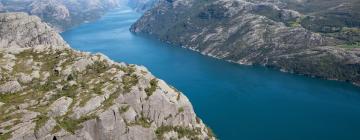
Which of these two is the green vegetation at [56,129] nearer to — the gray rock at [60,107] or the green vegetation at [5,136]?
the gray rock at [60,107]

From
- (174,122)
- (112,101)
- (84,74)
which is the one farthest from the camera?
(84,74)

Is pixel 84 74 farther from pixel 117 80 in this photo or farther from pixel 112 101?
pixel 112 101

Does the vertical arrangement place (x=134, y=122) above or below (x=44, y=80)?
below

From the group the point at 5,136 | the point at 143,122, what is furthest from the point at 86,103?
the point at 5,136

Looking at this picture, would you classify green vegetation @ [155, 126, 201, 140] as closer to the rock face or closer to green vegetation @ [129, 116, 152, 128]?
the rock face

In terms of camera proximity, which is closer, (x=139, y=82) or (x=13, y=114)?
(x=13, y=114)

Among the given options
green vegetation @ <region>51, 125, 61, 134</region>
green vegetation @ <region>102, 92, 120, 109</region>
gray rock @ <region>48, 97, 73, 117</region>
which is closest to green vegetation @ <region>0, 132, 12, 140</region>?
green vegetation @ <region>51, 125, 61, 134</region>

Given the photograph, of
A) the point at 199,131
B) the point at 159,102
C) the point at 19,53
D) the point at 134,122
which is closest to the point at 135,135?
the point at 134,122
